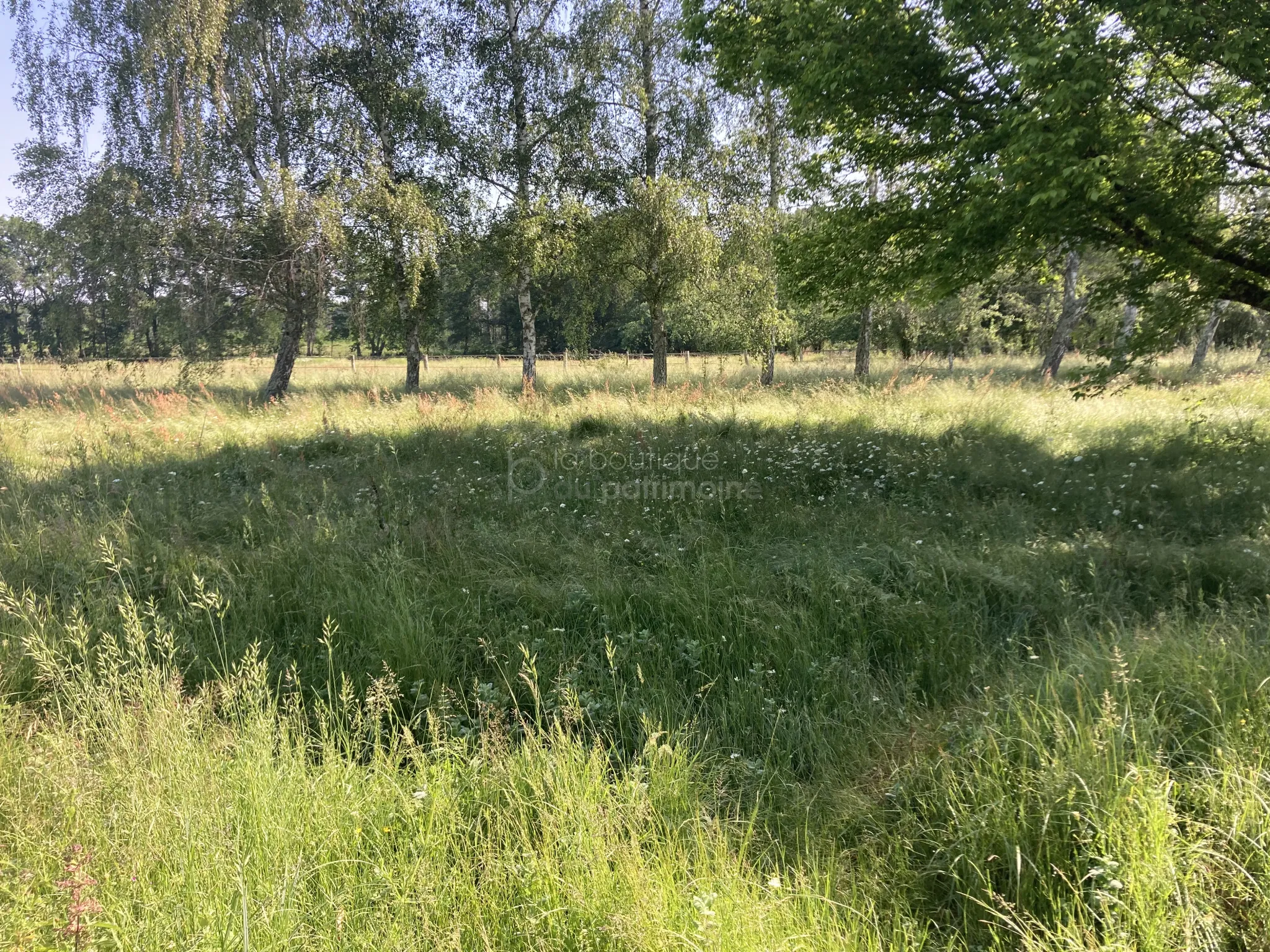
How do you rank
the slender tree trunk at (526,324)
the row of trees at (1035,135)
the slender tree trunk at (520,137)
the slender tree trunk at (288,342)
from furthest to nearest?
the slender tree trunk at (526,324) → the slender tree trunk at (520,137) → the slender tree trunk at (288,342) → the row of trees at (1035,135)

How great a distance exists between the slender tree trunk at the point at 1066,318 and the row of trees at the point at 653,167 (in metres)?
0.11

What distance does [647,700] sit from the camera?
317 centimetres

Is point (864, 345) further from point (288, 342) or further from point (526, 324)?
point (288, 342)

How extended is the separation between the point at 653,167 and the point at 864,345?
7.17m

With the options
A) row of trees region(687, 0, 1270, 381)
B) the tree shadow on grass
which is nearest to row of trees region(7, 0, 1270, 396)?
row of trees region(687, 0, 1270, 381)

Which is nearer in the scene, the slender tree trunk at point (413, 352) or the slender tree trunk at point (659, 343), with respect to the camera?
the slender tree trunk at point (659, 343)

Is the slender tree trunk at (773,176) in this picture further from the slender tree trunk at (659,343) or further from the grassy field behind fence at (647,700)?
the grassy field behind fence at (647,700)

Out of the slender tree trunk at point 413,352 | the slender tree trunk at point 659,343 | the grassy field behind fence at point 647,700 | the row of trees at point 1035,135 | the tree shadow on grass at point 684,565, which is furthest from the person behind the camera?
the slender tree trunk at point 413,352

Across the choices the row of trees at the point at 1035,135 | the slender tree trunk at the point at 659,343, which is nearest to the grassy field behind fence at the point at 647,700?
the row of trees at the point at 1035,135

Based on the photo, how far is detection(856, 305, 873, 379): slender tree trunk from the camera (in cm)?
1521

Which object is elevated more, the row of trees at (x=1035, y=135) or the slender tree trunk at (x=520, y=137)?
the slender tree trunk at (x=520, y=137)

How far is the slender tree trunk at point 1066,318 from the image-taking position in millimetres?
14516

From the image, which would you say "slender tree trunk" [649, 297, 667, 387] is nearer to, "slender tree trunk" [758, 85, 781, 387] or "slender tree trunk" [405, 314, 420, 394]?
"slender tree trunk" [758, 85, 781, 387]

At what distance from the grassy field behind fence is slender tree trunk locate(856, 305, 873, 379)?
858 cm
